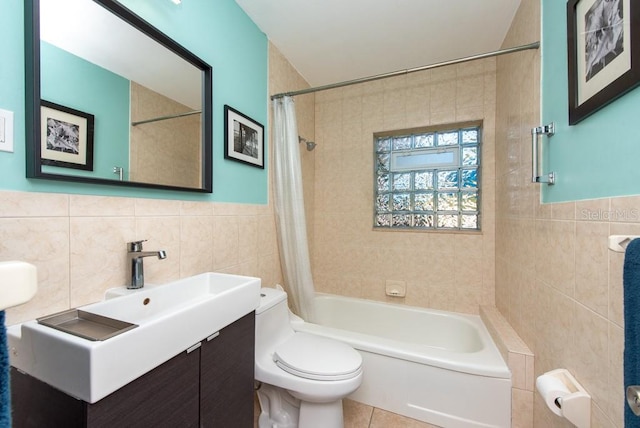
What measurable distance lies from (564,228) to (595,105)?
0.48m

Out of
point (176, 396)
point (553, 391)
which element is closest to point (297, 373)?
point (176, 396)

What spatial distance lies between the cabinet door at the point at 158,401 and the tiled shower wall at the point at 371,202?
1.82m

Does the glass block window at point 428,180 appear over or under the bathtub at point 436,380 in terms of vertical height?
over

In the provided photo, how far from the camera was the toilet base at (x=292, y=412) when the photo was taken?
4.17ft

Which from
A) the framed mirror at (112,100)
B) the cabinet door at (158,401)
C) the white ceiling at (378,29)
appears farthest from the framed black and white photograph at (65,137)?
the white ceiling at (378,29)

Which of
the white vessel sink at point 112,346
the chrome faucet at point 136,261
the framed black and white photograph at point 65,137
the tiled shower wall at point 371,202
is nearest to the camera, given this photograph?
the white vessel sink at point 112,346

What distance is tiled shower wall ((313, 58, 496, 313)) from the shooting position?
2111 millimetres

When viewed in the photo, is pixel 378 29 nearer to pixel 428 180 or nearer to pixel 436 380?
pixel 428 180

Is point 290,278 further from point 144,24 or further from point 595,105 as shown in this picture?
point 595,105

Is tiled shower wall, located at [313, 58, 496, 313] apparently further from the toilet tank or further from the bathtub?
the toilet tank

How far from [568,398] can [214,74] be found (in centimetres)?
209

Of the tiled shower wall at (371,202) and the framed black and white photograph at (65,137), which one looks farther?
the tiled shower wall at (371,202)

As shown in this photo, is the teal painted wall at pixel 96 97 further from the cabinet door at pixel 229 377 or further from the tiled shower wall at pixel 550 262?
the tiled shower wall at pixel 550 262

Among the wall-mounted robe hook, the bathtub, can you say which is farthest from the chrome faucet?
the wall-mounted robe hook
